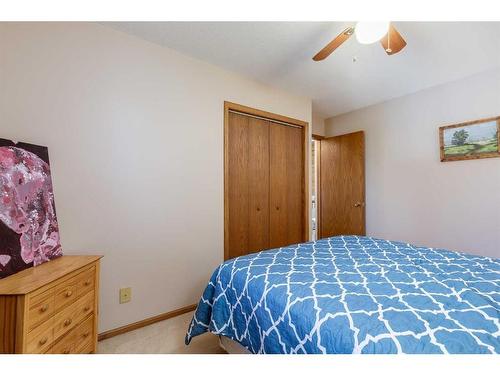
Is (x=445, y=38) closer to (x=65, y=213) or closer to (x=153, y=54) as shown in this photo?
(x=153, y=54)

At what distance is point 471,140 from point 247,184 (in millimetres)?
2410

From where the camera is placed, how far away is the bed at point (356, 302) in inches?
30.7

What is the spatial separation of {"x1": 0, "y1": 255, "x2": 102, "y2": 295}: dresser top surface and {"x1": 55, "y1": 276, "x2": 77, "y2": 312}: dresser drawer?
6cm

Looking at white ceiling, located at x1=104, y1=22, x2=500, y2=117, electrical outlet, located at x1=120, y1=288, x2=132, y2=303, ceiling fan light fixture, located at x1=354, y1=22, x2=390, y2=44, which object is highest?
white ceiling, located at x1=104, y1=22, x2=500, y2=117

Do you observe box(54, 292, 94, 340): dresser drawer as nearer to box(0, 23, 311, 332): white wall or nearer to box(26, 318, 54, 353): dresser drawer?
box(26, 318, 54, 353): dresser drawer

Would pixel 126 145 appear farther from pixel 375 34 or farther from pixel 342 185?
pixel 342 185

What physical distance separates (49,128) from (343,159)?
3.40 meters

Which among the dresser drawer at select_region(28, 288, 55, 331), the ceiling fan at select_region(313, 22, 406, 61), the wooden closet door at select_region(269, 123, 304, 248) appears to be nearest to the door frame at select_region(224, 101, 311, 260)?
the wooden closet door at select_region(269, 123, 304, 248)

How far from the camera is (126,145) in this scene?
1.90m

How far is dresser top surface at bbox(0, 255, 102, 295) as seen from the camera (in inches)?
39.1

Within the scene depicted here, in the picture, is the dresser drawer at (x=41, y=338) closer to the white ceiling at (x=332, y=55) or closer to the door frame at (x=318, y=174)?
the white ceiling at (x=332, y=55)
